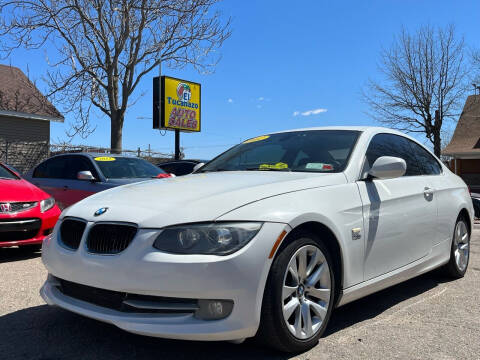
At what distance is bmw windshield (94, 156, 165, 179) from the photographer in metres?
7.34

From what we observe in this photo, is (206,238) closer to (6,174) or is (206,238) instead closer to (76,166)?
(6,174)

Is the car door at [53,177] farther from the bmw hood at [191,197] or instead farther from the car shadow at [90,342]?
the bmw hood at [191,197]

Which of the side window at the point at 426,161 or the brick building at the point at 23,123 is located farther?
the brick building at the point at 23,123

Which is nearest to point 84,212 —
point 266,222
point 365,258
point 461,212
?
point 266,222

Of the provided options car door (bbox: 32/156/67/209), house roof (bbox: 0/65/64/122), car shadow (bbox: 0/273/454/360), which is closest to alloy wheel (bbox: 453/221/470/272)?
car shadow (bbox: 0/273/454/360)

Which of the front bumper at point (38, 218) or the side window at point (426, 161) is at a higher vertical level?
the side window at point (426, 161)

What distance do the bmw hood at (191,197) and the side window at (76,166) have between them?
13.8 ft

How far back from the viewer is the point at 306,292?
2881 millimetres

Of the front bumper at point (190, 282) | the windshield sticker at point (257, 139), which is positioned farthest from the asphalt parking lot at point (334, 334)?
the windshield sticker at point (257, 139)

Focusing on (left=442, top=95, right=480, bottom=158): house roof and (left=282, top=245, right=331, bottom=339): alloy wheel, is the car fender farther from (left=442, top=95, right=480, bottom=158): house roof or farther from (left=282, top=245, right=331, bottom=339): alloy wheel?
(left=442, top=95, right=480, bottom=158): house roof

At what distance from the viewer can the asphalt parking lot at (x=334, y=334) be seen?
2812mm

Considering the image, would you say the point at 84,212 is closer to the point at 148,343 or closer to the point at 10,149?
the point at 148,343

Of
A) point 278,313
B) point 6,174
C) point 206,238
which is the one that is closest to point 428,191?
point 278,313

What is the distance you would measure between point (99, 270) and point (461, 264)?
3880mm
